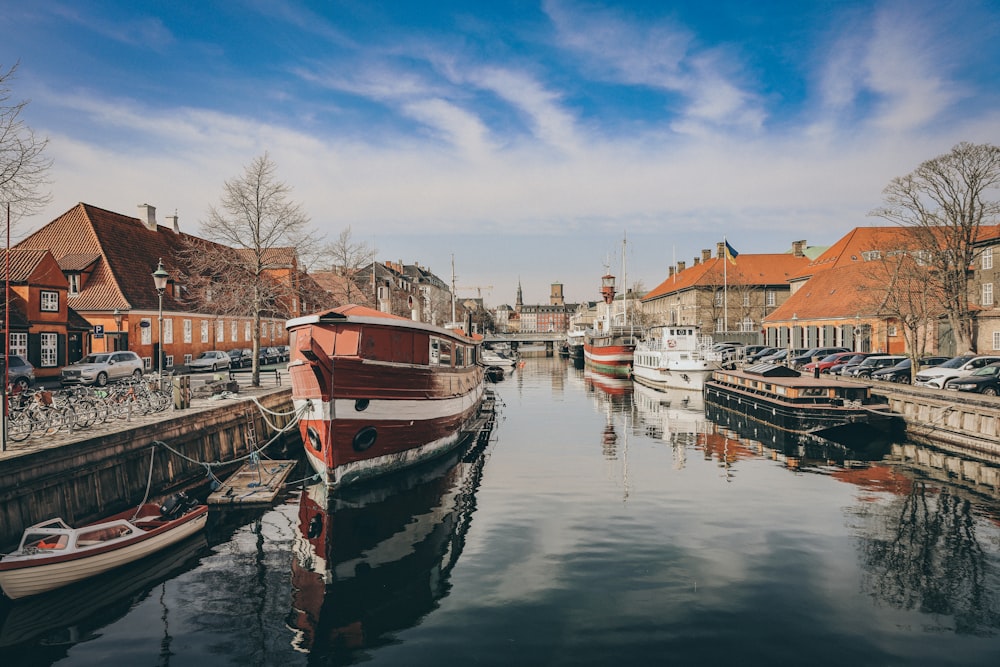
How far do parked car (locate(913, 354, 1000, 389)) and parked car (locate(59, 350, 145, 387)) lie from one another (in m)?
37.2

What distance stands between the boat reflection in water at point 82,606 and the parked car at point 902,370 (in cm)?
3562

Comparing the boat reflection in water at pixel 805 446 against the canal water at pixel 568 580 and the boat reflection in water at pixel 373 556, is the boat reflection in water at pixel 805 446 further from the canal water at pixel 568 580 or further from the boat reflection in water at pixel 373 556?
the boat reflection in water at pixel 373 556

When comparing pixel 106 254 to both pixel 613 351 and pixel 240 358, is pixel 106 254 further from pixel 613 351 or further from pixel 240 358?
pixel 613 351

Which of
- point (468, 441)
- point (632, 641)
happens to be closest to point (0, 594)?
point (632, 641)

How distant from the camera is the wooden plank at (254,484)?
635 inches

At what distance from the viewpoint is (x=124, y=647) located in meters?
9.07

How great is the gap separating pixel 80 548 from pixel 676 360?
42103mm

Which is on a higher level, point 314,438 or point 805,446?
point 314,438

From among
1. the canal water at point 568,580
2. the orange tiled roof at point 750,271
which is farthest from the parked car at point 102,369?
the orange tiled roof at point 750,271

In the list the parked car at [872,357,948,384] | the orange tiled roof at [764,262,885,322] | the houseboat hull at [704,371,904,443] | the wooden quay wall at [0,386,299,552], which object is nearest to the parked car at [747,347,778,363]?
the orange tiled roof at [764,262,885,322]

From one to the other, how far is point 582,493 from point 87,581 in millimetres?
12199

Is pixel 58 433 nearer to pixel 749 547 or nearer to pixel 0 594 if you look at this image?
pixel 0 594

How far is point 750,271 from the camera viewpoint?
93.6 m

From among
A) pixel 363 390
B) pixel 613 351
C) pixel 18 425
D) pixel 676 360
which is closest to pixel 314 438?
pixel 363 390
